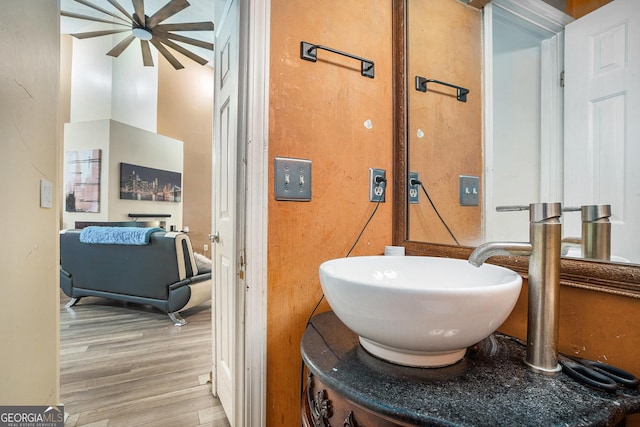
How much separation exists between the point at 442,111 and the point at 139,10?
10.3 ft

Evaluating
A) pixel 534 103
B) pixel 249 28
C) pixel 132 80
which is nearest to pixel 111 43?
pixel 132 80

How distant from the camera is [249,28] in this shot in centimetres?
89

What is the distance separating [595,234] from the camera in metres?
0.65

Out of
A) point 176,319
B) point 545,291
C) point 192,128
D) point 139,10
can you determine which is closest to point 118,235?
point 176,319

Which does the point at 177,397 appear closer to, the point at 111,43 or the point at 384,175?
the point at 384,175

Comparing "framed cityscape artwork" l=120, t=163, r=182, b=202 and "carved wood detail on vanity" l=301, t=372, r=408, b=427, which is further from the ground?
"framed cityscape artwork" l=120, t=163, r=182, b=202

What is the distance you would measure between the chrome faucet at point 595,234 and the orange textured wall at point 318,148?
22.4 inches

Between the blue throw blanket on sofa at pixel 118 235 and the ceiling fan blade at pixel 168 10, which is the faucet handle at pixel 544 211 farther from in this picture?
the ceiling fan blade at pixel 168 10

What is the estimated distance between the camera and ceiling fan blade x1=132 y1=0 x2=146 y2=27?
2.64 metres

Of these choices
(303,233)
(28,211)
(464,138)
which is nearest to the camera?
(303,233)

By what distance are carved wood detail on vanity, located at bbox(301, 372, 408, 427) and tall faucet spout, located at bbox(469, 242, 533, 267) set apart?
1.09ft

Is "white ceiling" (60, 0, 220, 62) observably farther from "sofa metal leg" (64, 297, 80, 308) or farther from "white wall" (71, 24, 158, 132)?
"sofa metal leg" (64, 297, 80, 308)

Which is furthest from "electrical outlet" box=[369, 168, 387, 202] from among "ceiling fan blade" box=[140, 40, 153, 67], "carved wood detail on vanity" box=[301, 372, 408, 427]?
"ceiling fan blade" box=[140, 40, 153, 67]

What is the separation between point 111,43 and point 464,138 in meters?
5.72
